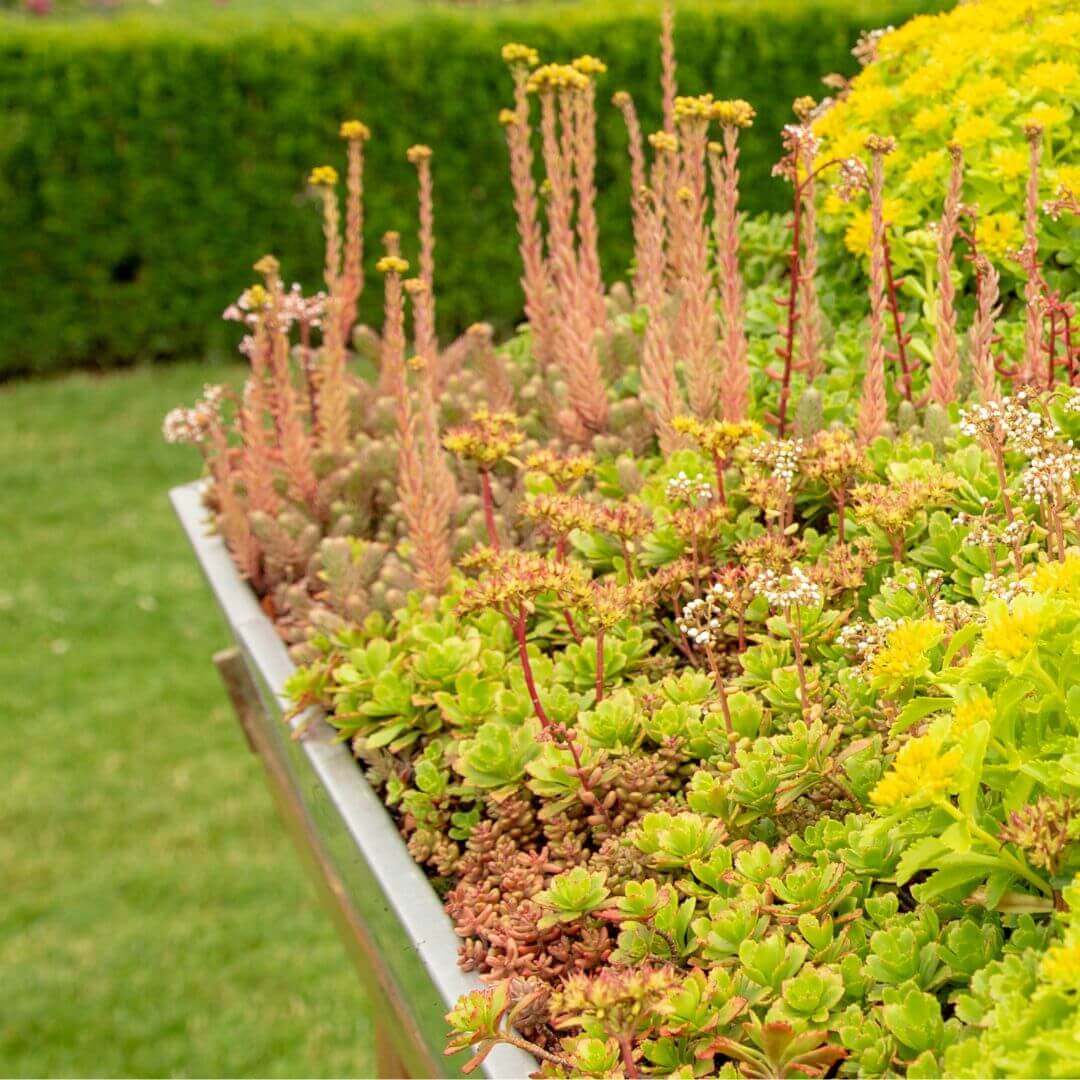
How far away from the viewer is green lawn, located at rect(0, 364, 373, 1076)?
3695 mm

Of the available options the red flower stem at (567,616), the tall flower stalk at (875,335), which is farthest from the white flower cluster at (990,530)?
the red flower stem at (567,616)

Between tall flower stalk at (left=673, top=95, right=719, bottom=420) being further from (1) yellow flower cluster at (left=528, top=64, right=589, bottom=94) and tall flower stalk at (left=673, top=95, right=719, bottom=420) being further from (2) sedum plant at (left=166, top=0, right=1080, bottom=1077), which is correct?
(1) yellow flower cluster at (left=528, top=64, right=589, bottom=94)

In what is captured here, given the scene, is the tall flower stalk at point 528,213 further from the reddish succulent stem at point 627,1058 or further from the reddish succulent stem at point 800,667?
the reddish succulent stem at point 627,1058

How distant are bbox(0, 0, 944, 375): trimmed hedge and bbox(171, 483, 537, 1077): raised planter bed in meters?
5.68

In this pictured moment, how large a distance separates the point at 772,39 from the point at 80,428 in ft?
15.3

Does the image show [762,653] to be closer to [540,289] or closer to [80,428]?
[540,289]

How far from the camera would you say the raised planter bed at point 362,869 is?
160cm

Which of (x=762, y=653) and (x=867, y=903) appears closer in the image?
(x=867, y=903)

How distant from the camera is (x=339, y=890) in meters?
2.28

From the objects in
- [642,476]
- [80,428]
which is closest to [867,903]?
[642,476]

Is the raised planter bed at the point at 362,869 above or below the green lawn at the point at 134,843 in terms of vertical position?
above

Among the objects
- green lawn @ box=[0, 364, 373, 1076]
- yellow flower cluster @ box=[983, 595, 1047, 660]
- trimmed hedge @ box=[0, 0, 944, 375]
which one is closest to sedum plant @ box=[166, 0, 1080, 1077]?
yellow flower cluster @ box=[983, 595, 1047, 660]

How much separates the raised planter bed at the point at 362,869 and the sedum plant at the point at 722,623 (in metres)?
0.04

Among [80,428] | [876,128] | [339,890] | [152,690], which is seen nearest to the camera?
[339,890]
